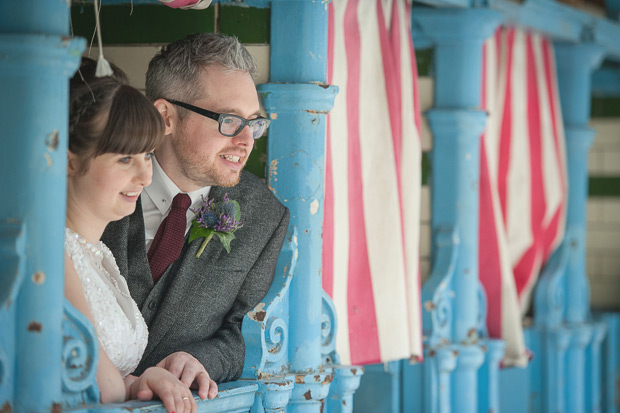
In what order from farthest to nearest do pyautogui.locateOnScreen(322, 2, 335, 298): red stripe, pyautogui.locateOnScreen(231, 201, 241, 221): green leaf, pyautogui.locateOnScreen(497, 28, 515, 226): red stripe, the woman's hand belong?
1. pyautogui.locateOnScreen(497, 28, 515, 226): red stripe
2. pyautogui.locateOnScreen(322, 2, 335, 298): red stripe
3. pyautogui.locateOnScreen(231, 201, 241, 221): green leaf
4. the woman's hand

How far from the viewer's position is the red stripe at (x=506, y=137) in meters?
4.91

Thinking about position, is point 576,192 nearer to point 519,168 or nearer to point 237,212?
point 519,168

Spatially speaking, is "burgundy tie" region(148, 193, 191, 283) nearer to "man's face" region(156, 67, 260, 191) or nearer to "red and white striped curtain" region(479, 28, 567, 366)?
"man's face" region(156, 67, 260, 191)

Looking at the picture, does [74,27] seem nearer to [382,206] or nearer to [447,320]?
[382,206]

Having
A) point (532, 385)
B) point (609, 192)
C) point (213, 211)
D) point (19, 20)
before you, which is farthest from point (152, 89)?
point (609, 192)

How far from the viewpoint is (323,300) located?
3262mm

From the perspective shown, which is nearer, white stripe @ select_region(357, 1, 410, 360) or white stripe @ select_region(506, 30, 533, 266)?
white stripe @ select_region(357, 1, 410, 360)

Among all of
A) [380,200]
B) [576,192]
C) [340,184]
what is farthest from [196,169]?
[576,192]

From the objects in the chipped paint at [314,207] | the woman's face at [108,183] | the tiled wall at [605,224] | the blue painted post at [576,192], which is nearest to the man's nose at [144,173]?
the woman's face at [108,183]

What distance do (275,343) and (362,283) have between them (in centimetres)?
80

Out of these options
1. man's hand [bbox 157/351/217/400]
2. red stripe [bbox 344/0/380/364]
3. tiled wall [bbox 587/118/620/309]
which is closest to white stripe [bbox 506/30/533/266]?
red stripe [bbox 344/0/380/364]

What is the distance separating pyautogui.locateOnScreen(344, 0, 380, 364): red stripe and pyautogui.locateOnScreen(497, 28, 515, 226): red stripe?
1.45 m

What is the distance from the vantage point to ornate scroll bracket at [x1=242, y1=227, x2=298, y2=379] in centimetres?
289

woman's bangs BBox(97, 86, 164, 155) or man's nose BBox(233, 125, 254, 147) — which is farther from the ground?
woman's bangs BBox(97, 86, 164, 155)
